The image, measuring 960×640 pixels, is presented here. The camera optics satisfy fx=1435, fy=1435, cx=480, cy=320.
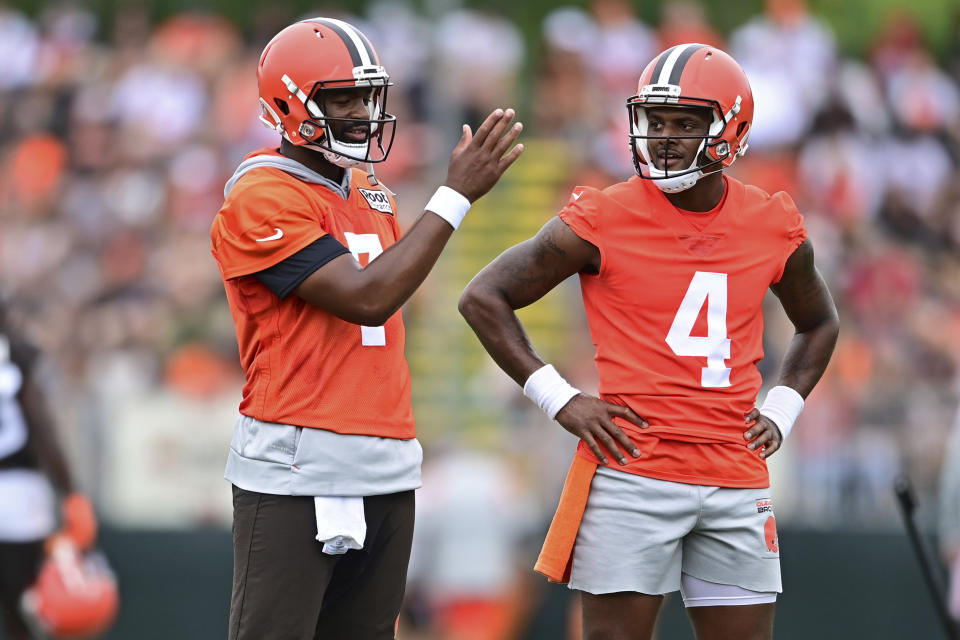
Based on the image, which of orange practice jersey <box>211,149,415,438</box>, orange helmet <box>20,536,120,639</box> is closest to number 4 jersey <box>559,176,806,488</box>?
orange practice jersey <box>211,149,415,438</box>

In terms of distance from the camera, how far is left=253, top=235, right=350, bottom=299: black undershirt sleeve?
4.04m

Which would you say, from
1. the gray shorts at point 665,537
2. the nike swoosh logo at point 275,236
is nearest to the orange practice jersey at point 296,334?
the nike swoosh logo at point 275,236

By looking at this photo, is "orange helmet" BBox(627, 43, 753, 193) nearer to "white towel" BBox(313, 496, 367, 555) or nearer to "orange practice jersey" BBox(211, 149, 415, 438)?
"orange practice jersey" BBox(211, 149, 415, 438)

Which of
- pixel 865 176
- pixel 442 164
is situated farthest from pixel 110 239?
pixel 865 176

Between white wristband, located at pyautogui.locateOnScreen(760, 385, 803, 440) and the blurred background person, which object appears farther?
A: the blurred background person

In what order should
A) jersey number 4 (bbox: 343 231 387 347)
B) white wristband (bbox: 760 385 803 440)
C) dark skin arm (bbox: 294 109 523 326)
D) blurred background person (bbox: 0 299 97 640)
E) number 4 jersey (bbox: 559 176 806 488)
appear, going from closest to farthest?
dark skin arm (bbox: 294 109 523 326) → jersey number 4 (bbox: 343 231 387 347) → number 4 jersey (bbox: 559 176 806 488) → white wristband (bbox: 760 385 803 440) → blurred background person (bbox: 0 299 97 640)

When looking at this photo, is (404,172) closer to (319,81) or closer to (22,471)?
(22,471)

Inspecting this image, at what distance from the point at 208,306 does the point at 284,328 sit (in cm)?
681

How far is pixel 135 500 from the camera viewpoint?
9.27 m

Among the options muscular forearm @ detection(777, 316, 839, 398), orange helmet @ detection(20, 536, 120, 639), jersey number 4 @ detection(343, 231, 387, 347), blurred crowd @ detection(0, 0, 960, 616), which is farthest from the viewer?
blurred crowd @ detection(0, 0, 960, 616)

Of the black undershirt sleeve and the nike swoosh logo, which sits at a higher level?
the nike swoosh logo

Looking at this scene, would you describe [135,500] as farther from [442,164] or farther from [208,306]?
[442,164]

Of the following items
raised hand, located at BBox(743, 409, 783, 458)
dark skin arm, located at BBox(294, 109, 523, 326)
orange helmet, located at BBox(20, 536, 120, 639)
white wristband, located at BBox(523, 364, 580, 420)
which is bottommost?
orange helmet, located at BBox(20, 536, 120, 639)

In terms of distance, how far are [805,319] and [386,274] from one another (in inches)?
60.6
